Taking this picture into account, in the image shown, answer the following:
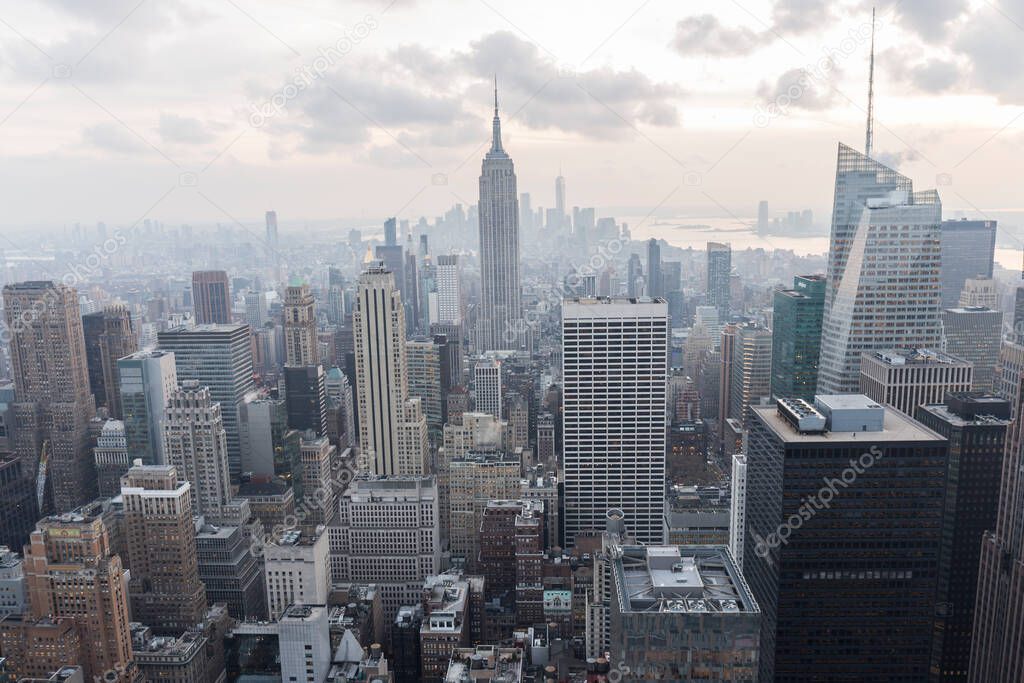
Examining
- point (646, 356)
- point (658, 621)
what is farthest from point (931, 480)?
point (646, 356)

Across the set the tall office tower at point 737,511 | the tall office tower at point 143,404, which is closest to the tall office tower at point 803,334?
the tall office tower at point 737,511

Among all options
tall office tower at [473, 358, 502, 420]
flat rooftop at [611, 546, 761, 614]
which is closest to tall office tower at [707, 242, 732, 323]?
tall office tower at [473, 358, 502, 420]

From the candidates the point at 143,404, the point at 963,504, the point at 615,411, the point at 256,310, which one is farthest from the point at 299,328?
the point at 963,504

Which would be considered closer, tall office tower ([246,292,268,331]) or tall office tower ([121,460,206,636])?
tall office tower ([121,460,206,636])

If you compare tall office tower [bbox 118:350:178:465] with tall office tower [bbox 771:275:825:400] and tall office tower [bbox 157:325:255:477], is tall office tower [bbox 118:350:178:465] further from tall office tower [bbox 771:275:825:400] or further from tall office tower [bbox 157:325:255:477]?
tall office tower [bbox 771:275:825:400]

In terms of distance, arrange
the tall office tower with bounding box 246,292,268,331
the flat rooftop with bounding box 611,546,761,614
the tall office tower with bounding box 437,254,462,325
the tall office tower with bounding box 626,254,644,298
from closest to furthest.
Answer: the flat rooftop with bounding box 611,546,761,614 → the tall office tower with bounding box 626,254,644,298 → the tall office tower with bounding box 246,292,268,331 → the tall office tower with bounding box 437,254,462,325

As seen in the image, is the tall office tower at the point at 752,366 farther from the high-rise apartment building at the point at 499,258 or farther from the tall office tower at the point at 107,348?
the tall office tower at the point at 107,348
